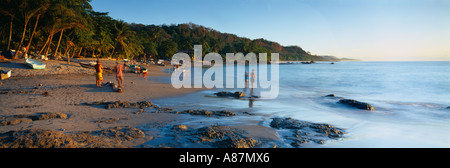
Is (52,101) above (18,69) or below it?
below

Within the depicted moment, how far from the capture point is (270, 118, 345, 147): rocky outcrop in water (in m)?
5.54

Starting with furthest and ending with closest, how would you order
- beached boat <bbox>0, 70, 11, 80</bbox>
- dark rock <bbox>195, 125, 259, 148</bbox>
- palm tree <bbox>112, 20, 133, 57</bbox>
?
palm tree <bbox>112, 20, 133, 57</bbox>
beached boat <bbox>0, 70, 11, 80</bbox>
dark rock <bbox>195, 125, 259, 148</bbox>

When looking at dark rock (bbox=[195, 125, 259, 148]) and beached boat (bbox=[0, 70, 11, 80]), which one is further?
beached boat (bbox=[0, 70, 11, 80])

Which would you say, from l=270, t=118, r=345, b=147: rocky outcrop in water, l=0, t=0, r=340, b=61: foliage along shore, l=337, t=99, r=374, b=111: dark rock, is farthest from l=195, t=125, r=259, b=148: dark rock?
l=0, t=0, r=340, b=61: foliage along shore

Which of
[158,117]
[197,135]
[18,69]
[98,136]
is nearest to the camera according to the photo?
[98,136]

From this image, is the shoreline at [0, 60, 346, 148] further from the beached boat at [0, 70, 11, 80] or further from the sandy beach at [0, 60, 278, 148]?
the beached boat at [0, 70, 11, 80]

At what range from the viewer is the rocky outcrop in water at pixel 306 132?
5.54 metres

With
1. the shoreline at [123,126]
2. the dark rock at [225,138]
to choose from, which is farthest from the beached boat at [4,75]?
the dark rock at [225,138]

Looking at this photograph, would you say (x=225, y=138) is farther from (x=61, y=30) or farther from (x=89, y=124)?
(x=61, y=30)

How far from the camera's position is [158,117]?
7.09m
